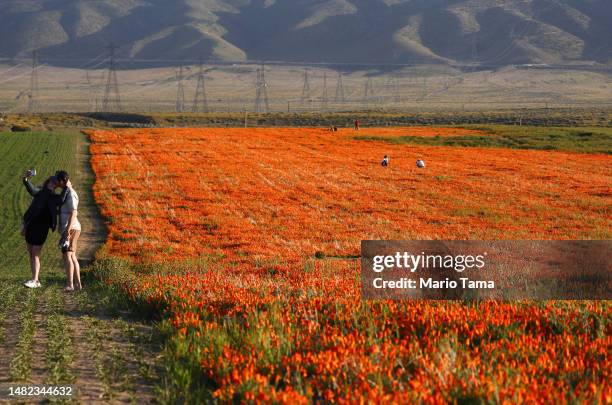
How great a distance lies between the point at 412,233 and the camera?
82.1 ft

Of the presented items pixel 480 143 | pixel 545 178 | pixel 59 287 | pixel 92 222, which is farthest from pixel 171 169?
pixel 480 143

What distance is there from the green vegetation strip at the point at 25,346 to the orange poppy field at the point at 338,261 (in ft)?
5.20

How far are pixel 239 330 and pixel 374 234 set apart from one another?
15527mm

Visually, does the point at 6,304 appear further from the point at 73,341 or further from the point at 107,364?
the point at 107,364

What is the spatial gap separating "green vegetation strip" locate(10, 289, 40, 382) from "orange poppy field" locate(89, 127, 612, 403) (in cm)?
158

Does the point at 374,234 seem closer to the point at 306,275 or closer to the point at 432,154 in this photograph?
the point at 306,275

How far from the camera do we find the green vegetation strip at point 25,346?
8547mm

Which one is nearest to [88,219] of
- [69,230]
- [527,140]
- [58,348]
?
[69,230]

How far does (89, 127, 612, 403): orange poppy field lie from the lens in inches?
299

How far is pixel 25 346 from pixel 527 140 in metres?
66.6

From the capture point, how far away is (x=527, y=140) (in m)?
71.6

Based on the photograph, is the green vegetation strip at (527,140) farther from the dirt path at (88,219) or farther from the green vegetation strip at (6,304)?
the green vegetation strip at (6,304)

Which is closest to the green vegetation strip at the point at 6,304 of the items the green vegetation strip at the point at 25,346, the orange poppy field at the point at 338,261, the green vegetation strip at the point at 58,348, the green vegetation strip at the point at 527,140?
the green vegetation strip at the point at 25,346

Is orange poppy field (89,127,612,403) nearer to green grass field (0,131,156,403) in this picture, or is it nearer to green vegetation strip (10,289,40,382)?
green grass field (0,131,156,403)
